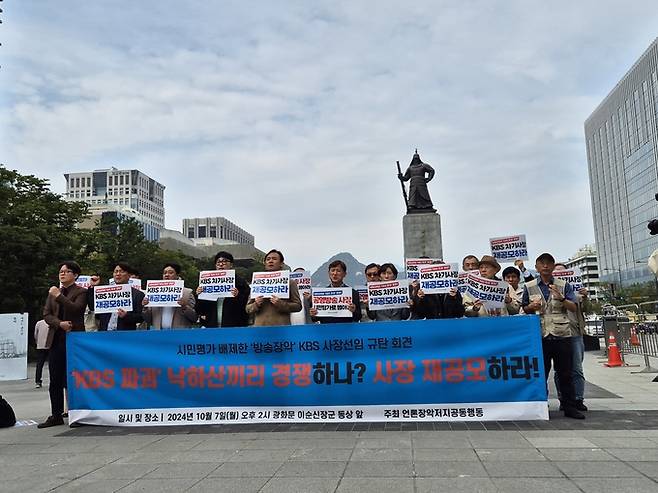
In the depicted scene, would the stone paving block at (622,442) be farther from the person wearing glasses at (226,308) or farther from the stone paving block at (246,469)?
the person wearing glasses at (226,308)

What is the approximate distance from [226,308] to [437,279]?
2.73 metres

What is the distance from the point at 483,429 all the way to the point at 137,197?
541 ft

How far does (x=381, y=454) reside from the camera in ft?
16.5

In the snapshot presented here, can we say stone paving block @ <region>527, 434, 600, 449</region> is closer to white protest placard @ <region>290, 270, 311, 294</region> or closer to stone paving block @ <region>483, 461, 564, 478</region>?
stone paving block @ <region>483, 461, 564, 478</region>

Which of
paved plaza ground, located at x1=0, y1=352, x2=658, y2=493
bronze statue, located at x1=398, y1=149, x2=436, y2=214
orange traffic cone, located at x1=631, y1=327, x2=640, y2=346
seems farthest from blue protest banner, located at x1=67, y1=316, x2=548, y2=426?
bronze statue, located at x1=398, y1=149, x2=436, y2=214

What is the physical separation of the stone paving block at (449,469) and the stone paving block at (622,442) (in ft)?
4.38

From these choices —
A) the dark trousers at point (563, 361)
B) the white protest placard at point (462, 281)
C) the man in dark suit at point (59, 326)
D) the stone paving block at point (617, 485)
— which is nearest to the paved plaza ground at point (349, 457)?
the stone paving block at point (617, 485)

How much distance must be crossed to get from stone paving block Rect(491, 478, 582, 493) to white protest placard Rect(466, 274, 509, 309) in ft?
9.08

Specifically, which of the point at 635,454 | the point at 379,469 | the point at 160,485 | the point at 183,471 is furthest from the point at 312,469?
the point at 635,454

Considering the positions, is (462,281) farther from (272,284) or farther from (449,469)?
(449,469)

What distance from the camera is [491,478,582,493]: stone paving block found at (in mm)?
3904

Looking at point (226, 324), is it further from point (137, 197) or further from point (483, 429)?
point (137, 197)

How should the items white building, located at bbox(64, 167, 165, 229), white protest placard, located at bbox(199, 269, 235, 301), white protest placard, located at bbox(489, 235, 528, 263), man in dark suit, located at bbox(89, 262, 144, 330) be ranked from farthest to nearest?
white building, located at bbox(64, 167, 165, 229)
white protest placard, located at bbox(489, 235, 528, 263)
man in dark suit, located at bbox(89, 262, 144, 330)
white protest placard, located at bbox(199, 269, 235, 301)

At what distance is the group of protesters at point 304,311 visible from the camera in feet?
22.1
